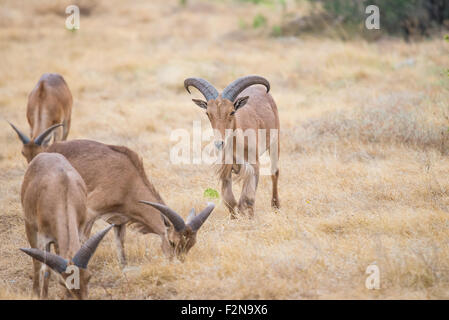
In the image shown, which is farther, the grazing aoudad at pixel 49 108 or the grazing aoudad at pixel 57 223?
the grazing aoudad at pixel 49 108

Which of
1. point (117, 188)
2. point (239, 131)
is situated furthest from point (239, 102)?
point (117, 188)

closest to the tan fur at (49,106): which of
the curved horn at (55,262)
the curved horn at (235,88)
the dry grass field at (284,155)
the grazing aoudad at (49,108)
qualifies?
the grazing aoudad at (49,108)

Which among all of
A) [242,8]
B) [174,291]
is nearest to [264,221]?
[174,291]

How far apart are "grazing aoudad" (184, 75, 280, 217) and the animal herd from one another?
1 cm

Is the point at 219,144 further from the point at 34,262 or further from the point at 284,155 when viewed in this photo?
the point at 284,155

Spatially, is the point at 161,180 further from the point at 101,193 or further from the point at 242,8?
the point at 242,8

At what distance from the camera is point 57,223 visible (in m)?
5.20

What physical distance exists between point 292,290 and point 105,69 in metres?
12.3

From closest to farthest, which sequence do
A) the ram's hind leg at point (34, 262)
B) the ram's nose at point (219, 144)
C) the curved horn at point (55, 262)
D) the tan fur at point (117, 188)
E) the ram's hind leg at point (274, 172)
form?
the curved horn at point (55, 262) < the ram's hind leg at point (34, 262) < the tan fur at point (117, 188) < the ram's nose at point (219, 144) < the ram's hind leg at point (274, 172)

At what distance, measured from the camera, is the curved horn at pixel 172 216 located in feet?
19.5

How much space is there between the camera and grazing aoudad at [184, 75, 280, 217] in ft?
23.5

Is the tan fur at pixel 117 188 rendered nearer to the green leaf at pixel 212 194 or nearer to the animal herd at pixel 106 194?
the animal herd at pixel 106 194

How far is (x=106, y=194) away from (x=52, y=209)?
1.10 metres

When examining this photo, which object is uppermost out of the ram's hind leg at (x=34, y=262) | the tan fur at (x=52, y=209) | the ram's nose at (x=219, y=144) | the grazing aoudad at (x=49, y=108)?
the grazing aoudad at (x=49, y=108)
